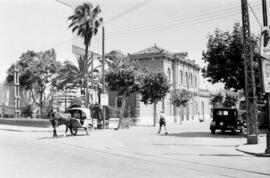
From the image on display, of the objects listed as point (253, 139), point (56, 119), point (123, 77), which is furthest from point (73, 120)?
point (253, 139)

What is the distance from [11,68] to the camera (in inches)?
1789

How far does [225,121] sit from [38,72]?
3110cm

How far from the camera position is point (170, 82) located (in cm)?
5994

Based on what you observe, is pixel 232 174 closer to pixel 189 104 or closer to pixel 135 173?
pixel 135 173

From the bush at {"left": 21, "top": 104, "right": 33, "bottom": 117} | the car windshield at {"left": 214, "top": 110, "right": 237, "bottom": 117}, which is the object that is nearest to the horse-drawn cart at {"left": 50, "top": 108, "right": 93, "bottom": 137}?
the car windshield at {"left": 214, "top": 110, "right": 237, "bottom": 117}

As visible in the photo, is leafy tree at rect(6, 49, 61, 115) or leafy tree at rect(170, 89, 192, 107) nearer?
leafy tree at rect(6, 49, 61, 115)

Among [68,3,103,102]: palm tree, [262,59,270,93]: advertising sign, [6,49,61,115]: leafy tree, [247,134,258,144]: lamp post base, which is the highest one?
[68,3,103,102]: palm tree

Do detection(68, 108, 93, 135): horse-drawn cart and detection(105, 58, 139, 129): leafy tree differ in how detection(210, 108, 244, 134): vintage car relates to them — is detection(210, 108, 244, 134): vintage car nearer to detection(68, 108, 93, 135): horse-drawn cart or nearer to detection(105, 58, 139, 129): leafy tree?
detection(105, 58, 139, 129): leafy tree

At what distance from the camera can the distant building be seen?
2067 inches

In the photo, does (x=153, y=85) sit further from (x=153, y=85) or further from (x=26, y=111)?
(x=26, y=111)

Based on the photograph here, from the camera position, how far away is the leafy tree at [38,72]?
4838cm

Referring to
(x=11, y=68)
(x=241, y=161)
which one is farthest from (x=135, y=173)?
(x=11, y=68)

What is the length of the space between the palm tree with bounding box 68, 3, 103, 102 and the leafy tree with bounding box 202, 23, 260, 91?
13795 millimetres

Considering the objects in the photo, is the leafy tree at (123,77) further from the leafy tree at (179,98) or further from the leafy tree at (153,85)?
the leafy tree at (179,98)
